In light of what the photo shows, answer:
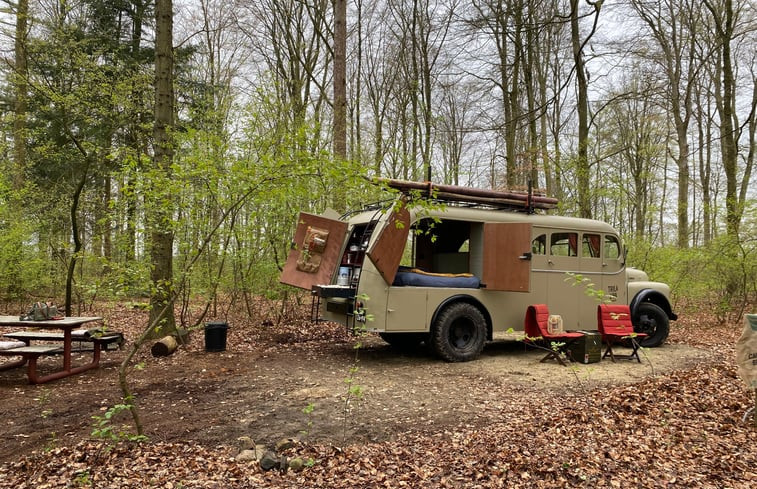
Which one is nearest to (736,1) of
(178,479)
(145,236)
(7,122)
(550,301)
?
(550,301)

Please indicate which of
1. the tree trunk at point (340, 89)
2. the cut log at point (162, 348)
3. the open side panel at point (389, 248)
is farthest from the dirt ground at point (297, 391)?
the tree trunk at point (340, 89)

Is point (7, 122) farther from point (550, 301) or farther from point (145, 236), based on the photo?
point (550, 301)

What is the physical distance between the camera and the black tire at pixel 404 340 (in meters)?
8.14

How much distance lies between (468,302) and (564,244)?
81.7 inches

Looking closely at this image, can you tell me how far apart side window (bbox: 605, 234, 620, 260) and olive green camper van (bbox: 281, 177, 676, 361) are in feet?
0.06

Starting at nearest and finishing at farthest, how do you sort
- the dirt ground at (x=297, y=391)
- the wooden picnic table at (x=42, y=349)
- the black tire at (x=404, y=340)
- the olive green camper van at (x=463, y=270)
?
1. the dirt ground at (x=297, y=391)
2. the wooden picnic table at (x=42, y=349)
3. the olive green camper van at (x=463, y=270)
4. the black tire at (x=404, y=340)

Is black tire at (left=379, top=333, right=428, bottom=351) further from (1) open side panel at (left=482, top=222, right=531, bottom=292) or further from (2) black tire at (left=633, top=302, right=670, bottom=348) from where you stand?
(2) black tire at (left=633, top=302, right=670, bottom=348)

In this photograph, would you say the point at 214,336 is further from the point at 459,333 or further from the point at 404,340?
the point at 459,333

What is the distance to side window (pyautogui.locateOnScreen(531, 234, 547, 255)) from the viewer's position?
748 centimetres

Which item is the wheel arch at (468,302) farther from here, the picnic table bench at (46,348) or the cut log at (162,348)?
the picnic table bench at (46,348)

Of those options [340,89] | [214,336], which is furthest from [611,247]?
[214,336]

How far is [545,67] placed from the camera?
715 inches

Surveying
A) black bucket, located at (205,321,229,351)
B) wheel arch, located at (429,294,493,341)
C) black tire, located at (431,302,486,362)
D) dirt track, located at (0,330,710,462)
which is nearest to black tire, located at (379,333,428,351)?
dirt track, located at (0,330,710,462)

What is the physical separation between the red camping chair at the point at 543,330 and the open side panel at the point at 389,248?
2267 millimetres
